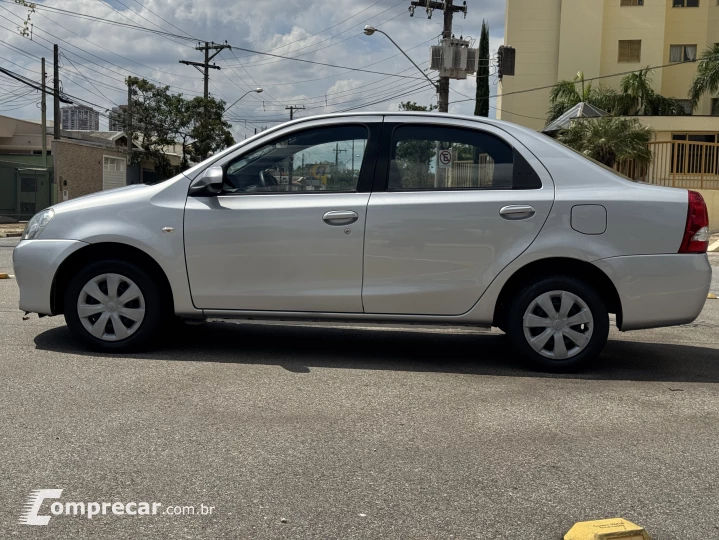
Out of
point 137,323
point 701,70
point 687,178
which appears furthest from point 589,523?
point 701,70

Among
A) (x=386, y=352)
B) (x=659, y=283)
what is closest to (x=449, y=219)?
(x=386, y=352)

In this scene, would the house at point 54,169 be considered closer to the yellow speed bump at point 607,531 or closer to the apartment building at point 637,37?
the apartment building at point 637,37

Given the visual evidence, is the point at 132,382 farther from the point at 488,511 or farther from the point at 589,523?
the point at 589,523

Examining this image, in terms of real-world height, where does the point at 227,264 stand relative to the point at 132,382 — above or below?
above

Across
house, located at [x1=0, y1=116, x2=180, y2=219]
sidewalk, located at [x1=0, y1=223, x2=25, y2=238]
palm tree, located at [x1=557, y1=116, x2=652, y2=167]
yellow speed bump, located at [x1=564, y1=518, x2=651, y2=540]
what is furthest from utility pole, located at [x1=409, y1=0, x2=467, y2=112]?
yellow speed bump, located at [x1=564, y1=518, x2=651, y2=540]

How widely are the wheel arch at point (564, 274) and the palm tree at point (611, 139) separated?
20.9 meters

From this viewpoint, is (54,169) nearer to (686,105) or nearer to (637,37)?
(637,37)

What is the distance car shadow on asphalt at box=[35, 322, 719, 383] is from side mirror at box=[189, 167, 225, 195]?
120 cm

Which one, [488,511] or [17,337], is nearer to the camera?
[488,511]

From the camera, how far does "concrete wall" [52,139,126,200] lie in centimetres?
3719

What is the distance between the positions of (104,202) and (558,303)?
327 cm

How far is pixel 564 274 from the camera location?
238 inches

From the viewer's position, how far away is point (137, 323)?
20.6 feet

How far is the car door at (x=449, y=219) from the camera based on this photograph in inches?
235
